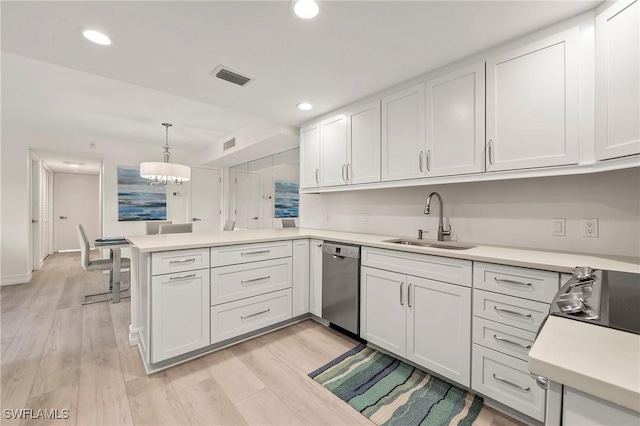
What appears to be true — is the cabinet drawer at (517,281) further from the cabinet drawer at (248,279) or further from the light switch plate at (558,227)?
the cabinet drawer at (248,279)

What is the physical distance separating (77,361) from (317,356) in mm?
1881

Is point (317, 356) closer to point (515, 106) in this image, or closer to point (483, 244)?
point (483, 244)

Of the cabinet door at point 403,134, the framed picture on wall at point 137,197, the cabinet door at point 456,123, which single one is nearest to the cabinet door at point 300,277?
the cabinet door at point 403,134

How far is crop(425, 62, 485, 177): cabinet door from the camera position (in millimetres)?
1876

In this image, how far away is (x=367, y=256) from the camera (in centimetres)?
225

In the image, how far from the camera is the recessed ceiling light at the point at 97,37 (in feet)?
5.40

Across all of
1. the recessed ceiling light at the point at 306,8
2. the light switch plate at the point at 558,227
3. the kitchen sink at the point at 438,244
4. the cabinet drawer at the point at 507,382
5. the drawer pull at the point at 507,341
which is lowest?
the cabinet drawer at the point at 507,382

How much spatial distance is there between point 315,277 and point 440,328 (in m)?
1.30

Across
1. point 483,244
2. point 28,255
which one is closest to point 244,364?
point 483,244

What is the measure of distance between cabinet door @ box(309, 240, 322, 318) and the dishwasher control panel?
11 cm

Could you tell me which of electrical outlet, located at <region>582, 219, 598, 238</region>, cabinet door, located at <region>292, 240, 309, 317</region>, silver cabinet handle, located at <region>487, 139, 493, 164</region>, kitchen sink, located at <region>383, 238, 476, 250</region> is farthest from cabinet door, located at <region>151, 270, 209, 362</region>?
electrical outlet, located at <region>582, 219, 598, 238</region>

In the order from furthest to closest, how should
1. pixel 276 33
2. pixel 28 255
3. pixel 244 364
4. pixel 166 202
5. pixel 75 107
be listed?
pixel 166 202, pixel 28 255, pixel 75 107, pixel 244 364, pixel 276 33

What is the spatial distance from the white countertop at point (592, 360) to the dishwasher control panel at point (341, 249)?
5.65 feet

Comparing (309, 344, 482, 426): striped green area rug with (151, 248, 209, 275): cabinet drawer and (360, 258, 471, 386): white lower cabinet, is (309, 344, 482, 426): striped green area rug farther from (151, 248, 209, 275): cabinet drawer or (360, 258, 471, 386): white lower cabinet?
(151, 248, 209, 275): cabinet drawer
